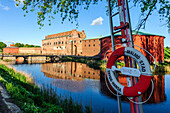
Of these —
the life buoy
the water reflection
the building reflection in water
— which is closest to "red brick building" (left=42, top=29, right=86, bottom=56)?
the water reflection

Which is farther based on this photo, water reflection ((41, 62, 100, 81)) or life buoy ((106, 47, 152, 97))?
water reflection ((41, 62, 100, 81))

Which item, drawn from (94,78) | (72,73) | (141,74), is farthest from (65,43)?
(141,74)

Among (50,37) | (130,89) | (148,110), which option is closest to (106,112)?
(148,110)

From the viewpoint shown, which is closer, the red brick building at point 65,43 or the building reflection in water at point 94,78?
the building reflection in water at point 94,78

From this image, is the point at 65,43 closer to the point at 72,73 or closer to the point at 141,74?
the point at 72,73

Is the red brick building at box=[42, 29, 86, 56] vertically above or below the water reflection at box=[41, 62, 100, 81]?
above

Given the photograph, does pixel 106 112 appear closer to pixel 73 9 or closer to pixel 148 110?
pixel 148 110

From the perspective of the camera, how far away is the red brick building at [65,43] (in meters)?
37.8

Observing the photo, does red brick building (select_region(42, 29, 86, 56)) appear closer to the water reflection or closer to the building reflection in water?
the water reflection

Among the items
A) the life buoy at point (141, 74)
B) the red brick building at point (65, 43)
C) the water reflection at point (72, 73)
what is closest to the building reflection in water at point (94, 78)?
the water reflection at point (72, 73)

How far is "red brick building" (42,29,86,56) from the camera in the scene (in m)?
37.8

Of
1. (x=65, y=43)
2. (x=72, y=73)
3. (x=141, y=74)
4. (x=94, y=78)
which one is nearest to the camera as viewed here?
(x=141, y=74)

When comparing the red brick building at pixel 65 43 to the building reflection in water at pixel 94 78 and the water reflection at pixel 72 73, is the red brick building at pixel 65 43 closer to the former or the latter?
the water reflection at pixel 72 73

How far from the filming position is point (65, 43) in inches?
1681
